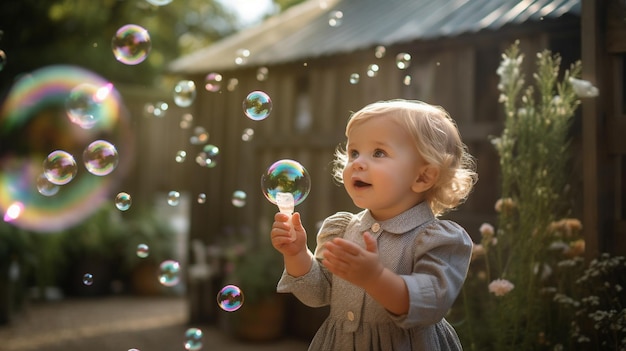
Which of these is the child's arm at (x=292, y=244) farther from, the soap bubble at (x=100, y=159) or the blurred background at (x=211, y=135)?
the soap bubble at (x=100, y=159)

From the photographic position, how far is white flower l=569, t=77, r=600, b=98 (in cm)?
280

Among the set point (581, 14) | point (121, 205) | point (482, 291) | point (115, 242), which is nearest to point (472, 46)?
point (581, 14)

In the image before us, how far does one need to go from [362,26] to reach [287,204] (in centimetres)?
350

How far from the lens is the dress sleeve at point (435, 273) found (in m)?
1.77

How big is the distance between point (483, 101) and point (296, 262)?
234 cm

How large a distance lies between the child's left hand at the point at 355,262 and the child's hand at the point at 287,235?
29 cm

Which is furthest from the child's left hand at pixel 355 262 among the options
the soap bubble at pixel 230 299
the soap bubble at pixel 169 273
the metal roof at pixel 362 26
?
the metal roof at pixel 362 26

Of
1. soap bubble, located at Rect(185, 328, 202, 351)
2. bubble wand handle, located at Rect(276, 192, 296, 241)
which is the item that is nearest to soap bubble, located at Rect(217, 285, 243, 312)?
soap bubble, located at Rect(185, 328, 202, 351)

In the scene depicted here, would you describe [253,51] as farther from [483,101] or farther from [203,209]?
[483,101]

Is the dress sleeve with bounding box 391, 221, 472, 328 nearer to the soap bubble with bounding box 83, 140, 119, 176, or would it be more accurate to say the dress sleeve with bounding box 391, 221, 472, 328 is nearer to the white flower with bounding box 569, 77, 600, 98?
the white flower with bounding box 569, 77, 600, 98

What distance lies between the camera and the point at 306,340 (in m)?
5.53

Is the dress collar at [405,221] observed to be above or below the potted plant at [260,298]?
above

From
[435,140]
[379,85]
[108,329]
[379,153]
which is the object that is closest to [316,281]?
[379,153]

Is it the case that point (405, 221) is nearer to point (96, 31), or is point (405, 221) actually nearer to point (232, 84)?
point (232, 84)
